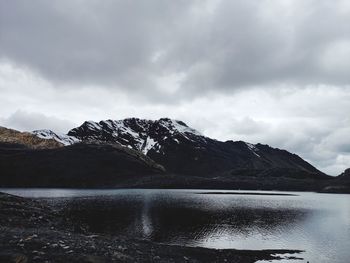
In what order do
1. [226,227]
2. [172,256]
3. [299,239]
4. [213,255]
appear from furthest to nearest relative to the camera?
1. [226,227]
2. [299,239]
3. [213,255]
4. [172,256]

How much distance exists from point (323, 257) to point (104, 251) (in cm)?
3515

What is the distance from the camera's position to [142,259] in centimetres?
4344

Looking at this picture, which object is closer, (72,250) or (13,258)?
(13,258)

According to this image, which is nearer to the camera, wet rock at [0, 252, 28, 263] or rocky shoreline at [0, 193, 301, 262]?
wet rock at [0, 252, 28, 263]

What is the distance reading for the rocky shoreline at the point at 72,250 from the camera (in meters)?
35.8

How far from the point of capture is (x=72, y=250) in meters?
38.7

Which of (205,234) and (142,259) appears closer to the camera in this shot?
(142,259)

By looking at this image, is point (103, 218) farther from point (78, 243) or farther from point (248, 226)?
point (78, 243)

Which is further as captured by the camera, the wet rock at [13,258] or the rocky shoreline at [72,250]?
the rocky shoreline at [72,250]

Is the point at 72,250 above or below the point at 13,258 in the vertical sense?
above

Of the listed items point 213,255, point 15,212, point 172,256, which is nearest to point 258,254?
point 213,255

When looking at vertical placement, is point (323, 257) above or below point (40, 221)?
below

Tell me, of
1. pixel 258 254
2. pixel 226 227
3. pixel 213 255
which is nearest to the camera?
pixel 213 255

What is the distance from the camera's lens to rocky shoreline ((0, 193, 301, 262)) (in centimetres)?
3577
